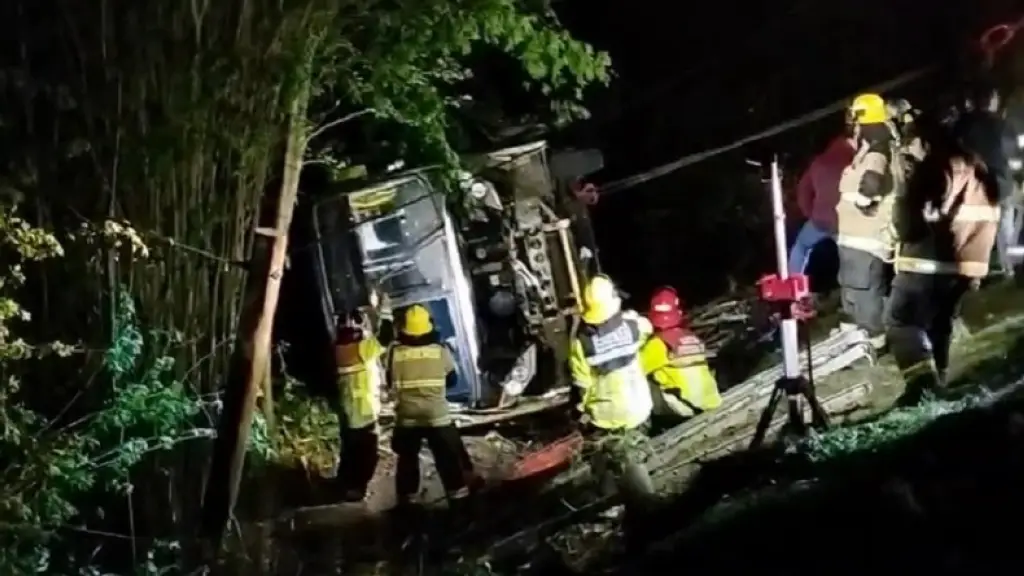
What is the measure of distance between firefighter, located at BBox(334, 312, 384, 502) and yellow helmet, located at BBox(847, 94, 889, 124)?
8.20 feet

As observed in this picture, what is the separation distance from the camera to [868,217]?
691 centimetres

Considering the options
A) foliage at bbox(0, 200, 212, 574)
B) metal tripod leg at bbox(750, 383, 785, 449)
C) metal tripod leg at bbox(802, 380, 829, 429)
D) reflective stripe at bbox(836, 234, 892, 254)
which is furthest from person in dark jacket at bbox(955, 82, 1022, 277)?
foliage at bbox(0, 200, 212, 574)

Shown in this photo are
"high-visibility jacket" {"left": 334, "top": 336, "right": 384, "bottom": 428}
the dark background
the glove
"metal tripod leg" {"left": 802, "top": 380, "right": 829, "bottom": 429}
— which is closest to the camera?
"metal tripod leg" {"left": 802, "top": 380, "right": 829, "bottom": 429}

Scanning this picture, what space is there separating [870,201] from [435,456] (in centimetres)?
236

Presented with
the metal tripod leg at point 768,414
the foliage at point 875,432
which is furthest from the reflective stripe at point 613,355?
the foliage at point 875,432

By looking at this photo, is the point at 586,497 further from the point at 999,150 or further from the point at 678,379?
the point at 999,150

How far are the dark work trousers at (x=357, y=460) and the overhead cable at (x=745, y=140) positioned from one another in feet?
5.55

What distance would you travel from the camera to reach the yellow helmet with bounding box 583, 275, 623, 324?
23.0ft

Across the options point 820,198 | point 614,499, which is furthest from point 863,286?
point 614,499

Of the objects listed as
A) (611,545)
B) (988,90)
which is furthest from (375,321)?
(988,90)

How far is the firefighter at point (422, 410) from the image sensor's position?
22.9ft

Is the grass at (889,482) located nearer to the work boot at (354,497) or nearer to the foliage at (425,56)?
the work boot at (354,497)

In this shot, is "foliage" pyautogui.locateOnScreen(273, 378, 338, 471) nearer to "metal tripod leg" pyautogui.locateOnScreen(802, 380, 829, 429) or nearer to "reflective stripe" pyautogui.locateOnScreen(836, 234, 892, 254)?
"metal tripod leg" pyautogui.locateOnScreen(802, 380, 829, 429)

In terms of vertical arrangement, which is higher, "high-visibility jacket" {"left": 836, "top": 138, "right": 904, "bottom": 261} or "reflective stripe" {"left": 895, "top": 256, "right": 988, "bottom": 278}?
"high-visibility jacket" {"left": 836, "top": 138, "right": 904, "bottom": 261}
